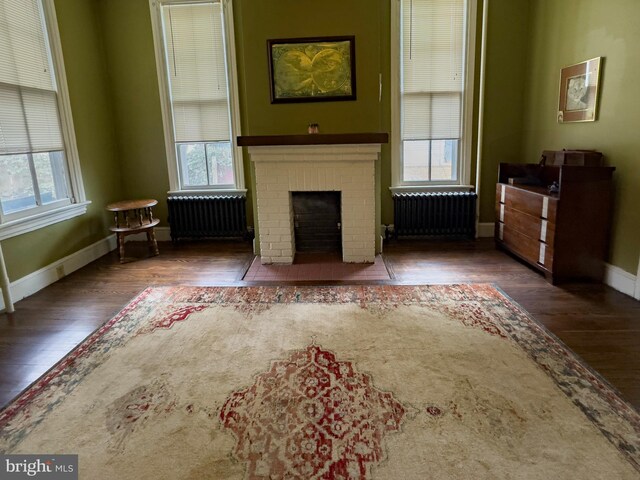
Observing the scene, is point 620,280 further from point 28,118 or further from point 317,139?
point 28,118

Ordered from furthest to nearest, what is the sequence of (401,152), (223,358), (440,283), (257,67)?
(401,152)
(257,67)
(440,283)
(223,358)

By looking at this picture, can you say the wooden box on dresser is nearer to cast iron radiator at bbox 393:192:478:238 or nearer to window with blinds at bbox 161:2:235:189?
cast iron radiator at bbox 393:192:478:238

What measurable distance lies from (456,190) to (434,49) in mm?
1774

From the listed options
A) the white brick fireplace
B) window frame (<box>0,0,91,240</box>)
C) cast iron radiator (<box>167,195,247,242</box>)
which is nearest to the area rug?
the white brick fireplace

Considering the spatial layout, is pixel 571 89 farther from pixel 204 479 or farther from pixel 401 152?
pixel 204 479

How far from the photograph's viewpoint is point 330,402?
2.12 m

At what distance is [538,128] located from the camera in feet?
15.7

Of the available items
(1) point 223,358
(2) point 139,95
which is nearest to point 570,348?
(1) point 223,358

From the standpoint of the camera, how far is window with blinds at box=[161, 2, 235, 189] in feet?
16.7

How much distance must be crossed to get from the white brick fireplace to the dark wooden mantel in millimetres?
63

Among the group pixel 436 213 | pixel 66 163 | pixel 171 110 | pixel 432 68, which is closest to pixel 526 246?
pixel 436 213

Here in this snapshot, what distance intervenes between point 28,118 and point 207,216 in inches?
85.7

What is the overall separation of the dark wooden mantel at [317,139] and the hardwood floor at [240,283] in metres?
1.34

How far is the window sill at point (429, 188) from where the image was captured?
538cm
